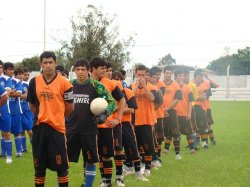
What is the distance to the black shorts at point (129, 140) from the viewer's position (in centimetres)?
876

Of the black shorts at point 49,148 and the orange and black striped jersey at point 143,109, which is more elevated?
the orange and black striped jersey at point 143,109

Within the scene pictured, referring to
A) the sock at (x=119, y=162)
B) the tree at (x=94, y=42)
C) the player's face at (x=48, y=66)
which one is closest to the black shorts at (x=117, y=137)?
the sock at (x=119, y=162)

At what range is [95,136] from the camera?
7164mm

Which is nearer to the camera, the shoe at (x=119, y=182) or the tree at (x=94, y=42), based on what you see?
the shoe at (x=119, y=182)

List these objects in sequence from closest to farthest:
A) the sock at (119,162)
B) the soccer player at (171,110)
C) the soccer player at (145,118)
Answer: the sock at (119,162) < the soccer player at (145,118) < the soccer player at (171,110)

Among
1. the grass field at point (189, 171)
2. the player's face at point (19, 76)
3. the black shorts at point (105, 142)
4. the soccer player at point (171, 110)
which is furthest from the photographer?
the player's face at point (19, 76)

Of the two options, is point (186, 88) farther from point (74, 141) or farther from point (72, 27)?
point (72, 27)

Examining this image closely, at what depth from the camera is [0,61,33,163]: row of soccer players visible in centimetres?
1066

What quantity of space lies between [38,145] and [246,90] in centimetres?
3955

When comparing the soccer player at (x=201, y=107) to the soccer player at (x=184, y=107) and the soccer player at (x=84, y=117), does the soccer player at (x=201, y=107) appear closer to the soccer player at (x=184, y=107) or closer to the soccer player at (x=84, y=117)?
the soccer player at (x=184, y=107)

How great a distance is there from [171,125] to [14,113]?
3.92 metres

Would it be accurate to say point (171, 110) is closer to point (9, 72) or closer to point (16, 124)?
point (16, 124)

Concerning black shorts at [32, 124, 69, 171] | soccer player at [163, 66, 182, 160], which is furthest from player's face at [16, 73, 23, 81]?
black shorts at [32, 124, 69, 171]

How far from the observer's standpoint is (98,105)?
6953mm
